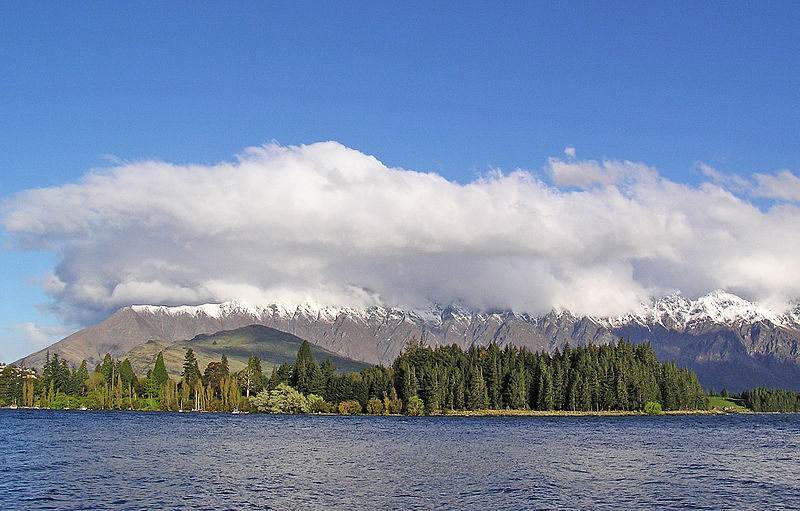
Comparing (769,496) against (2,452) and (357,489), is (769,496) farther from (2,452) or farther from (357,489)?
(2,452)

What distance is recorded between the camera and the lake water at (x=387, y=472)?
78.4 m

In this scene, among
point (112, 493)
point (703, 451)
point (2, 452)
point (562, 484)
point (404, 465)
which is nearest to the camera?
point (112, 493)

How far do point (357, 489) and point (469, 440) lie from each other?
75.5 meters

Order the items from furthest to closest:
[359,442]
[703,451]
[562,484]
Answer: [359,442] < [703,451] < [562,484]

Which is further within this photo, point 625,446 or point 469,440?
point 469,440

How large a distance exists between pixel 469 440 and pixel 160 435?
63.7 metres

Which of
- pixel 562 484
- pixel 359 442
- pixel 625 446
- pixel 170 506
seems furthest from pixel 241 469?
pixel 625 446

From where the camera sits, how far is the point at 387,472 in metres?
101

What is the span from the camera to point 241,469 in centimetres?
10212

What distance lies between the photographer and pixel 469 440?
158 metres

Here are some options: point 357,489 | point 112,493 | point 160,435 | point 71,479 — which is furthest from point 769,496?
point 160,435

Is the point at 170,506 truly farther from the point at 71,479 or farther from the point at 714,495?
the point at 714,495

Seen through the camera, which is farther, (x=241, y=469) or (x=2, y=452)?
(x=2, y=452)

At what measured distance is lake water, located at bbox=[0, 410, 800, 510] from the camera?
257ft
